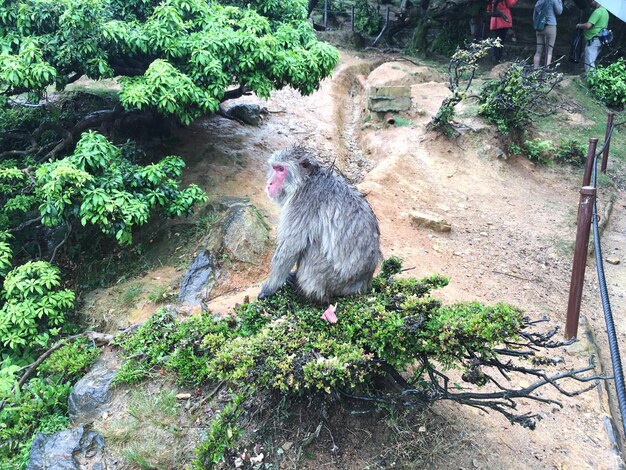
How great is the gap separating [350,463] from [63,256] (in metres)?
5.11

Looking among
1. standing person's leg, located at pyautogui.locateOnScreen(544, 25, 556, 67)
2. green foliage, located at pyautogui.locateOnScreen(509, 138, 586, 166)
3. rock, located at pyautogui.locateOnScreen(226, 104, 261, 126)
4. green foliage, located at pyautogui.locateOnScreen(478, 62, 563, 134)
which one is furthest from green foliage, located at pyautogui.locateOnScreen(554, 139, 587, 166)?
rock, located at pyautogui.locateOnScreen(226, 104, 261, 126)

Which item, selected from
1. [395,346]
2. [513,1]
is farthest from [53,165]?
[513,1]

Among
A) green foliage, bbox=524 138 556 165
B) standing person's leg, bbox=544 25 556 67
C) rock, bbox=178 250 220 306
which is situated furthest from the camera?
standing person's leg, bbox=544 25 556 67

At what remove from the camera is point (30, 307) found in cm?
498

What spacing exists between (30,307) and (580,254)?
539cm

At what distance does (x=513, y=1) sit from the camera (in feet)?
38.9

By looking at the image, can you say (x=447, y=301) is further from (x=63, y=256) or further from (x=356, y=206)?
(x=63, y=256)

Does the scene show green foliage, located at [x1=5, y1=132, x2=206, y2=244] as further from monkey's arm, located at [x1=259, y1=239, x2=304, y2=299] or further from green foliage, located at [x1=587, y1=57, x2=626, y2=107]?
green foliage, located at [x1=587, y1=57, x2=626, y2=107]

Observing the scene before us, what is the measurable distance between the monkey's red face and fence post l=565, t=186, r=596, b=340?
8.21 feet

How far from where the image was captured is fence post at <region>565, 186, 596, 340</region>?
403 cm

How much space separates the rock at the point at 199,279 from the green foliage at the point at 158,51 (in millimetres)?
1741

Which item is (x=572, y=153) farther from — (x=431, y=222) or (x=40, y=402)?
(x=40, y=402)

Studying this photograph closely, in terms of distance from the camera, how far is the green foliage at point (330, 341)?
260cm

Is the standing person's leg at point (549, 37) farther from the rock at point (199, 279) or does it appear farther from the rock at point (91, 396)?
the rock at point (91, 396)
